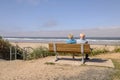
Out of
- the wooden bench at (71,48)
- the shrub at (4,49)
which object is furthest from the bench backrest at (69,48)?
the shrub at (4,49)

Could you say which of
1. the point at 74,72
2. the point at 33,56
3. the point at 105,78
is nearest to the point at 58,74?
the point at 74,72

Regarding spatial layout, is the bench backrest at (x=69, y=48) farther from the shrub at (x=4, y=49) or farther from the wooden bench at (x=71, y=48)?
the shrub at (x=4, y=49)

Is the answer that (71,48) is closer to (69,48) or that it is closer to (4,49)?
(69,48)

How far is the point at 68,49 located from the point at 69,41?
96cm

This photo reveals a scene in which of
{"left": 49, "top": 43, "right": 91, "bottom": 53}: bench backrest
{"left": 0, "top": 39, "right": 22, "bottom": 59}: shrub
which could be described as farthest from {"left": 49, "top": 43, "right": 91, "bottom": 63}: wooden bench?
{"left": 0, "top": 39, "right": 22, "bottom": 59}: shrub

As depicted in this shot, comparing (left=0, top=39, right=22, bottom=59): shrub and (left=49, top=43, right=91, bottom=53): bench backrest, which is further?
(left=0, top=39, right=22, bottom=59): shrub

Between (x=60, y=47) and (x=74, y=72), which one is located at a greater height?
(x=60, y=47)

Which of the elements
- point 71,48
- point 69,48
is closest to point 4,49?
point 69,48

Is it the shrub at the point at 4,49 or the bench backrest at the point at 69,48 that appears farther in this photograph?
the shrub at the point at 4,49

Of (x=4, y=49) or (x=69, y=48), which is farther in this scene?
(x=4, y=49)

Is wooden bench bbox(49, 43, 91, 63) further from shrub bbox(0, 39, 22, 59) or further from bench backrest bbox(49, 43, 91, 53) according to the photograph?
shrub bbox(0, 39, 22, 59)

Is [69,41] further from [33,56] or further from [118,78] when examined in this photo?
[118,78]

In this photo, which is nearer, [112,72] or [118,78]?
[118,78]

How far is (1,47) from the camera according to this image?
14.1 metres
